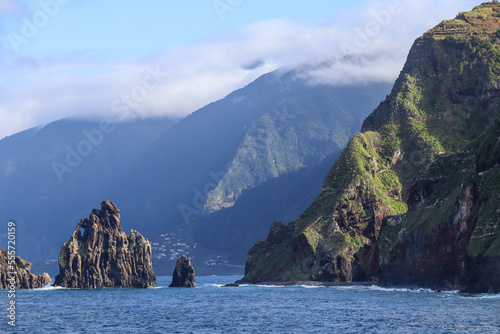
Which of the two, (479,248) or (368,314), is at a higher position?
(479,248)

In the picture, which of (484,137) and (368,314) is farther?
(484,137)

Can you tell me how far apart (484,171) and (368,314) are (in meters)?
57.1

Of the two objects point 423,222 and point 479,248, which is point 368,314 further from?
point 423,222

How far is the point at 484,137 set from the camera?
612 feet

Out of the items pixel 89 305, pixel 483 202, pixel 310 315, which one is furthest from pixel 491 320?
pixel 89 305

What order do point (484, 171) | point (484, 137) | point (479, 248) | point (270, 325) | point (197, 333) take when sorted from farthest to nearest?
point (484, 137)
point (484, 171)
point (479, 248)
point (270, 325)
point (197, 333)

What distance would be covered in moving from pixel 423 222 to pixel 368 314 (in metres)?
72.1

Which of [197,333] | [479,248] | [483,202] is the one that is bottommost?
[197,333]

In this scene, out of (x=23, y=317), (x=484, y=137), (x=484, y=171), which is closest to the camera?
(x=23, y=317)

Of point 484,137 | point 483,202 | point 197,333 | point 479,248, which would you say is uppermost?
point 484,137

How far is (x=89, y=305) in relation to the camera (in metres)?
177

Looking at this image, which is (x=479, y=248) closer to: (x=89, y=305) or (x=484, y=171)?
(x=484, y=171)

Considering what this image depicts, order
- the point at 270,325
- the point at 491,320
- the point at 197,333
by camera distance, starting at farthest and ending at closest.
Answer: the point at 270,325 < the point at 197,333 < the point at 491,320

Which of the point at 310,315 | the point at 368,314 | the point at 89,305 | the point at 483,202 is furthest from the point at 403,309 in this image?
the point at 89,305
